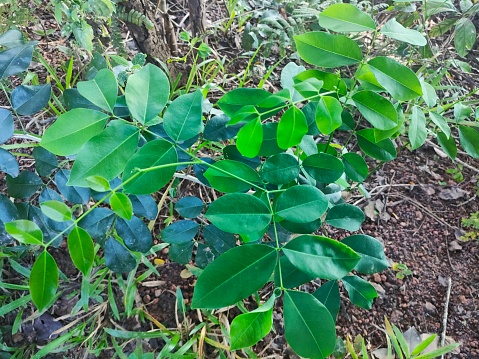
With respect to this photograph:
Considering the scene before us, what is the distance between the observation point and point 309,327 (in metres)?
0.48

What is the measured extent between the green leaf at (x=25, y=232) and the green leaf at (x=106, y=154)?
0.08 meters

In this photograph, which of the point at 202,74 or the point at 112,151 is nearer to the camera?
the point at 112,151

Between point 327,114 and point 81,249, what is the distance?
1.36 ft

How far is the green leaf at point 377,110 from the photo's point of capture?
0.61m

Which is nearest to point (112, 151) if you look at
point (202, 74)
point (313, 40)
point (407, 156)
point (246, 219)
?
point (246, 219)

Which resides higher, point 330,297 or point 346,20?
point 346,20

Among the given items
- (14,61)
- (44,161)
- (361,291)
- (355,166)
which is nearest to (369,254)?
(361,291)

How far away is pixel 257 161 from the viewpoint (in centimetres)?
74

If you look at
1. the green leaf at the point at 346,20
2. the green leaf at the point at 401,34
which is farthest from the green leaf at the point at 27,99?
the green leaf at the point at 401,34

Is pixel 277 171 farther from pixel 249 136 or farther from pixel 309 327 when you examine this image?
pixel 309 327

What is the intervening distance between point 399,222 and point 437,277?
0.75 feet

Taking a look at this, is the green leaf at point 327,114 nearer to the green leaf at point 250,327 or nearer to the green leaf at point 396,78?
the green leaf at point 396,78

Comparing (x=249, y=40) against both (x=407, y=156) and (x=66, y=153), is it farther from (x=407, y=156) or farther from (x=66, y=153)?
(x=66, y=153)

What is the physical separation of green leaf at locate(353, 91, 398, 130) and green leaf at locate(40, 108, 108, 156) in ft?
1.43
